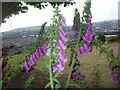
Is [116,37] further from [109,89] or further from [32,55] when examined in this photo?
[32,55]

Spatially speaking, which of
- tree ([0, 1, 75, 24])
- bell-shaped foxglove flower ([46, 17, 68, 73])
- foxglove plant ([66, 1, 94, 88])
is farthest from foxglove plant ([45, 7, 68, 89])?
tree ([0, 1, 75, 24])

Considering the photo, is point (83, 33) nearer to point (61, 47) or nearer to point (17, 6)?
point (61, 47)

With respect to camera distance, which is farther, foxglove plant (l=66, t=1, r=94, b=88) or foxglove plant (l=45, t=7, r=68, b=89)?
foxglove plant (l=66, t=1, r=94, b=88)

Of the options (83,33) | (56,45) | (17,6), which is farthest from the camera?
(17,6)

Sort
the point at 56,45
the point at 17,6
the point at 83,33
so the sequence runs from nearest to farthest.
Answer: the point at 56,45 < the point at 83,33 < the point at 17,6

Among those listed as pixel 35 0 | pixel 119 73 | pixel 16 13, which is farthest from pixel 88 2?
pixel 16 13

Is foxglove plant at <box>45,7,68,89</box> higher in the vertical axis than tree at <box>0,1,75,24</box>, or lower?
lower

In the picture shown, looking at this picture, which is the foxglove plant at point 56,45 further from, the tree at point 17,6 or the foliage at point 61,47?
the tree at point 17,6

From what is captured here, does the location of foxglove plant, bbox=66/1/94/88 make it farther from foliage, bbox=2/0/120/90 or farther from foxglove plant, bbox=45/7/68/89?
foxglove plant, bbox=45/7/68/89

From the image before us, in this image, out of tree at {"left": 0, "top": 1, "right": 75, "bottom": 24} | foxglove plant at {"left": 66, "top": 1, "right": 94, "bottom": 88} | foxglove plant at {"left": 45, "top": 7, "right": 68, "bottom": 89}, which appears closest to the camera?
foxglove plant at {"left": 45, "top": 7, "right": 68, "bottom": 89}

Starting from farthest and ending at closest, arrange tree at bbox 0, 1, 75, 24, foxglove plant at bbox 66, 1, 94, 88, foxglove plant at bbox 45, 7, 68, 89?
tree at bbox 0, 1, 75, 24
foxglove plant at bbox 66, 1, 94, 88
foxglove plant at bbox 45, 7, 68, 89

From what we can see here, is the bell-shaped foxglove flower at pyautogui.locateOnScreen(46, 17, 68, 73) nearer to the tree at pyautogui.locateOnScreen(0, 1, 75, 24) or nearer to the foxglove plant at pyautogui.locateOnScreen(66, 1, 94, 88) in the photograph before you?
the foxglove plant at pyautogui.locateOnScreen(66, 1, 94, 88)

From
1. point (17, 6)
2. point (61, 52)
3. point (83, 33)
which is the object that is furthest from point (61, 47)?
point (17, 6)

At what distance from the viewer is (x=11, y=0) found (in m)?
5.65
